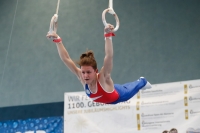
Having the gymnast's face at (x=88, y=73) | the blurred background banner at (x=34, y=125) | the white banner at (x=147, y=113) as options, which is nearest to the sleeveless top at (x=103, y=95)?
the gymnast's face at (x=88, y=73)

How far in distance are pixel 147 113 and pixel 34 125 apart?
6.70ft

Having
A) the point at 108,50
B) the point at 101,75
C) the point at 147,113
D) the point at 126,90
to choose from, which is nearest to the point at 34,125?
the point at 147,113

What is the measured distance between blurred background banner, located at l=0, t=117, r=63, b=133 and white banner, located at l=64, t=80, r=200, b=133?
212 mm

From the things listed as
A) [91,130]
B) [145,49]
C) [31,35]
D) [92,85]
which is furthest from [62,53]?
[31,35]

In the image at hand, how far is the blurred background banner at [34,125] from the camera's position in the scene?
251 inches

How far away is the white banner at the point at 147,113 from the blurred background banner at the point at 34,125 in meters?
0.21

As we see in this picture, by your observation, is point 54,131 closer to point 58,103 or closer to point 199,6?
point 58,103

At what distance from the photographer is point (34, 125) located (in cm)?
652

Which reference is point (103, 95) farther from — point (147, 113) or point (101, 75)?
point (147, 113)

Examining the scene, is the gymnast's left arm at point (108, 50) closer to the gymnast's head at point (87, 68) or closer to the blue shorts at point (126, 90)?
the gymnast's head at point (87, 68)

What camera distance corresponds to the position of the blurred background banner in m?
6.37

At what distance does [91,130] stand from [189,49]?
2185mm

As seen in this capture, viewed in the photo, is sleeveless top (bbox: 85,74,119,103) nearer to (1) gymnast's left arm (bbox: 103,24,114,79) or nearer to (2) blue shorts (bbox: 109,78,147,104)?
(2) blue shorts (bbox: 109,78,147,104)

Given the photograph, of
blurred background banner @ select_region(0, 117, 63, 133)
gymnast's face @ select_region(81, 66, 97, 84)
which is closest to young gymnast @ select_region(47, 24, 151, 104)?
gymnast's face @ select_region(81, 66, 97, 84)
